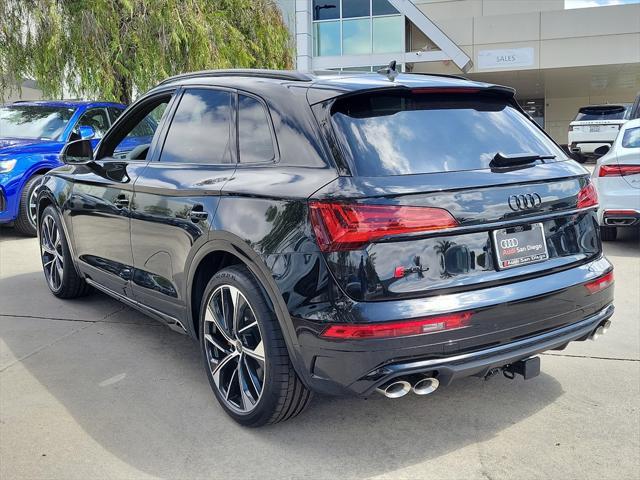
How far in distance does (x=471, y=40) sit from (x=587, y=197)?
95.2 ft

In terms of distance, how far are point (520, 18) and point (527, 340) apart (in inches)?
1187

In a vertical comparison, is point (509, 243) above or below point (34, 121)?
below

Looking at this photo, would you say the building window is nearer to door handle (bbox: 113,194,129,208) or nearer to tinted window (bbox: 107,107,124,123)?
tinted window (bbox: 107,107,124,123)

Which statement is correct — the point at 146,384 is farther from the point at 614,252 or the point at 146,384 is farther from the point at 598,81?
the point at 598,81

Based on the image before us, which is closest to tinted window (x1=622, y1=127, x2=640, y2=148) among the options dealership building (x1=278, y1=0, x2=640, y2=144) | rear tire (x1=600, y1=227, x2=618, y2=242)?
rear tire (x1=600, y1=227, x2=618, y2=242)

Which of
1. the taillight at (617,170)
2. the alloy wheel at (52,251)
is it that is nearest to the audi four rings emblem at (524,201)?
the alloy wheel at (52,251)

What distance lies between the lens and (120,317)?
5.00 m

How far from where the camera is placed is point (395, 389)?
2.68m

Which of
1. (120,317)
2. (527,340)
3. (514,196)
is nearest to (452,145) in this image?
(514,196)

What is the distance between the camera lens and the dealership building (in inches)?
1081

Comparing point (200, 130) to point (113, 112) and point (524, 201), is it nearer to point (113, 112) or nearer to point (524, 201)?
point (524, 201)

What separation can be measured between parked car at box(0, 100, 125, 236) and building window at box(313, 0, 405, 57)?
20007 mm

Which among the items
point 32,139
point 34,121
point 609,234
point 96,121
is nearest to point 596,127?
point 609,234

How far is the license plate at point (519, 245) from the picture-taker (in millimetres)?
2779
